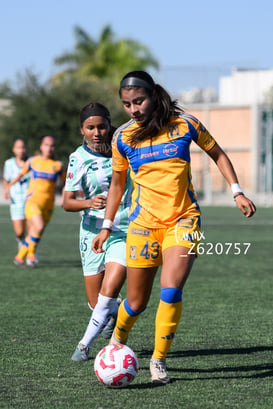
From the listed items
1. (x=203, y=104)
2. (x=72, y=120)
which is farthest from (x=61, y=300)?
(x=203, y=104)

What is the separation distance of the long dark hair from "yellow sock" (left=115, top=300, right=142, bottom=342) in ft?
4.08

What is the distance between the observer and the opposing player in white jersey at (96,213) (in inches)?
278

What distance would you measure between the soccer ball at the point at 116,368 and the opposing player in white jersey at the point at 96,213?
809 mm

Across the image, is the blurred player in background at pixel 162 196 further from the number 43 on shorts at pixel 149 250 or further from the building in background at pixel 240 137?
the building in background at pixel 240 137

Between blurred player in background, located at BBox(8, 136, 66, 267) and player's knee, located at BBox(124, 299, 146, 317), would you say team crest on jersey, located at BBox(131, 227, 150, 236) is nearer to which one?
player's knee, located at BBox(124, 299, 146, 317)

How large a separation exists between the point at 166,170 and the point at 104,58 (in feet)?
189

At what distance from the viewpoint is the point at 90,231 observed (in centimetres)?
769

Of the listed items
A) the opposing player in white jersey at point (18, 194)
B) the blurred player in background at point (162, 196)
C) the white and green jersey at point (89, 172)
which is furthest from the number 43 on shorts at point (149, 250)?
the opposing player in white jersey at point (18, 194)

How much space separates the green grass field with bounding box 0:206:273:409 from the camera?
5875mm

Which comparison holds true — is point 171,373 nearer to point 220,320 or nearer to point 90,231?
point 90,231

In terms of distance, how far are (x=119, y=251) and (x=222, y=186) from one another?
4836cm

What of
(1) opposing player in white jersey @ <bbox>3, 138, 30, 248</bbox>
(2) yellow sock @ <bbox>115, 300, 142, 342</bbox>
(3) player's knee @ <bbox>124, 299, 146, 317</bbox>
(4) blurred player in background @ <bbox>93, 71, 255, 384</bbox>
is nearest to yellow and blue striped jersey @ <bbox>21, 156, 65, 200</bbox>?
(1) opposing player in white jersey @ <bbox>3, 138, 30, 248</bbox>

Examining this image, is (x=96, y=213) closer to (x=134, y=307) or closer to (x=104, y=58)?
(x=134, y=307)

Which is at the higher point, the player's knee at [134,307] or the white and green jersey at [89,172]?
the white and green jersey at [89,172]
